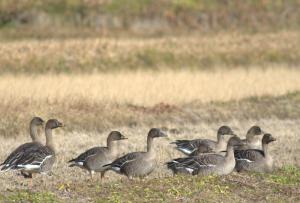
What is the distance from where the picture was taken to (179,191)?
45.7 ft

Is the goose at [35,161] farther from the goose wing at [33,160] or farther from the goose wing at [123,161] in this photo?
the goose wing at [123,161]

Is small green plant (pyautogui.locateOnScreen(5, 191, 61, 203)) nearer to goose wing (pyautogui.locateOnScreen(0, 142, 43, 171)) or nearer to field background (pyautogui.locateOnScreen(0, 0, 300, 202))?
field background (pyautogui.locateOnScreen(0, 0, 300, 202))

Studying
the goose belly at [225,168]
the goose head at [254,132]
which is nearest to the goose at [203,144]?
the goose head at [254,132]

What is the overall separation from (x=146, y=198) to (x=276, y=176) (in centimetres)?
291

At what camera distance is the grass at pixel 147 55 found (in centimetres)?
3916

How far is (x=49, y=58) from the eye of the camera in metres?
39.5

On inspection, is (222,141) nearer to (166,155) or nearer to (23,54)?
(166,155)

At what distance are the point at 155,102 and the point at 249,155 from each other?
453 inches

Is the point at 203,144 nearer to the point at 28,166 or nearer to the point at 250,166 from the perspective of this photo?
the point at 250,166

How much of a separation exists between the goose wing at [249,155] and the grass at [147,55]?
20913 millimetres

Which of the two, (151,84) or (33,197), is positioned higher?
(151,84)

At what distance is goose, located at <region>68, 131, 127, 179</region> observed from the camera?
655 inches

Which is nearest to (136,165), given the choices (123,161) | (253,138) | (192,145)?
(123,161)

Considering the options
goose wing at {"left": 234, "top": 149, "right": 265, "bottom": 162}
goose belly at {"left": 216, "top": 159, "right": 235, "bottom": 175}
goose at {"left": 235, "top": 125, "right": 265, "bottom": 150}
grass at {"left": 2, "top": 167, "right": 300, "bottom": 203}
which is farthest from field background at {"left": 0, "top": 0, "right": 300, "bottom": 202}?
goose wing at {"left": 234, "top": 149, "right": 265, "bottom": 162}
